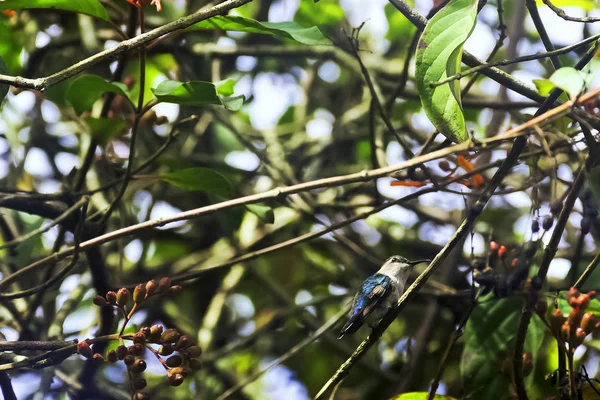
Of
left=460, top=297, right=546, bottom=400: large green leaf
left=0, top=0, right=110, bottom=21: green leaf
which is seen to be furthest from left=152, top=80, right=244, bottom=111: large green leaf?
left=460, top=297, right=546, bottom=400: large green leaf

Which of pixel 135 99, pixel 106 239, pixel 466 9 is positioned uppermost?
pixel 135 99

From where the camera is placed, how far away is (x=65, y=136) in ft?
14.7

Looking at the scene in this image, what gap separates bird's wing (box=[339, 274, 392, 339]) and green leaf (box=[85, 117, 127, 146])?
3.82 ft

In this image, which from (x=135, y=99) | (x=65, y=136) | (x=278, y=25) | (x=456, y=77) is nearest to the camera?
(x=456, y=77)

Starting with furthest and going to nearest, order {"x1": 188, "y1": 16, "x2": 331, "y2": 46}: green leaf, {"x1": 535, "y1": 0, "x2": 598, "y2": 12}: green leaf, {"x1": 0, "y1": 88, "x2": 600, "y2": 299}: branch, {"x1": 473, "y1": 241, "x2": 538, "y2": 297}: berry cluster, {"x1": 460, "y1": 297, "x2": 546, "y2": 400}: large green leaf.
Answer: {"x1": 535, "y1": 0, "x2": 598, "y2": 12}: green leaf → {"x1": 460, "y1": 297, "x2": 546, "y2": 400}: large green leaf → {"x1": 188, "y1": 16, "x2": 331, "y2": 46}: green leaf → {"x1": 473, "y1": 241, "x2": 538, "y2": 297}: berry cluster → {"x1": 0, "y1": 88, "x2": 600, "y2": 299}: branch

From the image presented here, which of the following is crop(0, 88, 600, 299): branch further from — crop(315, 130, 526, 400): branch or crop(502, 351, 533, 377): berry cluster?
crop(502, 351, 533, 377): berry cluster

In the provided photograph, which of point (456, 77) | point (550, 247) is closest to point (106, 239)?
point (456, 77)

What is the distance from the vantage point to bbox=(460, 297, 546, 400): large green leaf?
2.59 m

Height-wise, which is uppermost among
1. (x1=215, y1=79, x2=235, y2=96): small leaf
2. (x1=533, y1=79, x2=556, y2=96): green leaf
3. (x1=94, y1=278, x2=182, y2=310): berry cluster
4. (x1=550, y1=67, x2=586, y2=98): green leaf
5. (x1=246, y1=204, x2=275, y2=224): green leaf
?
(x1=215, y1=79, x2=235, y2=96): small leaf

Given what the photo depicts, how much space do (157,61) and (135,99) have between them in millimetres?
1588

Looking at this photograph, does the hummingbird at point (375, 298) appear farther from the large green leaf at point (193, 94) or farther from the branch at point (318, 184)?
the large green leaf at point (193, 94)

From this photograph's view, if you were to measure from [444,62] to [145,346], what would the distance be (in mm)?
1196

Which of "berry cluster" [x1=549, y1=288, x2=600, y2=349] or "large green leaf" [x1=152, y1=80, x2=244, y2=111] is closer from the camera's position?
"berry cluster" [x1=549, y1=288, x2=600, y2=349]

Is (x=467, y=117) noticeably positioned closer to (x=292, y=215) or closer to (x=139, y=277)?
(x=292, y=215)
